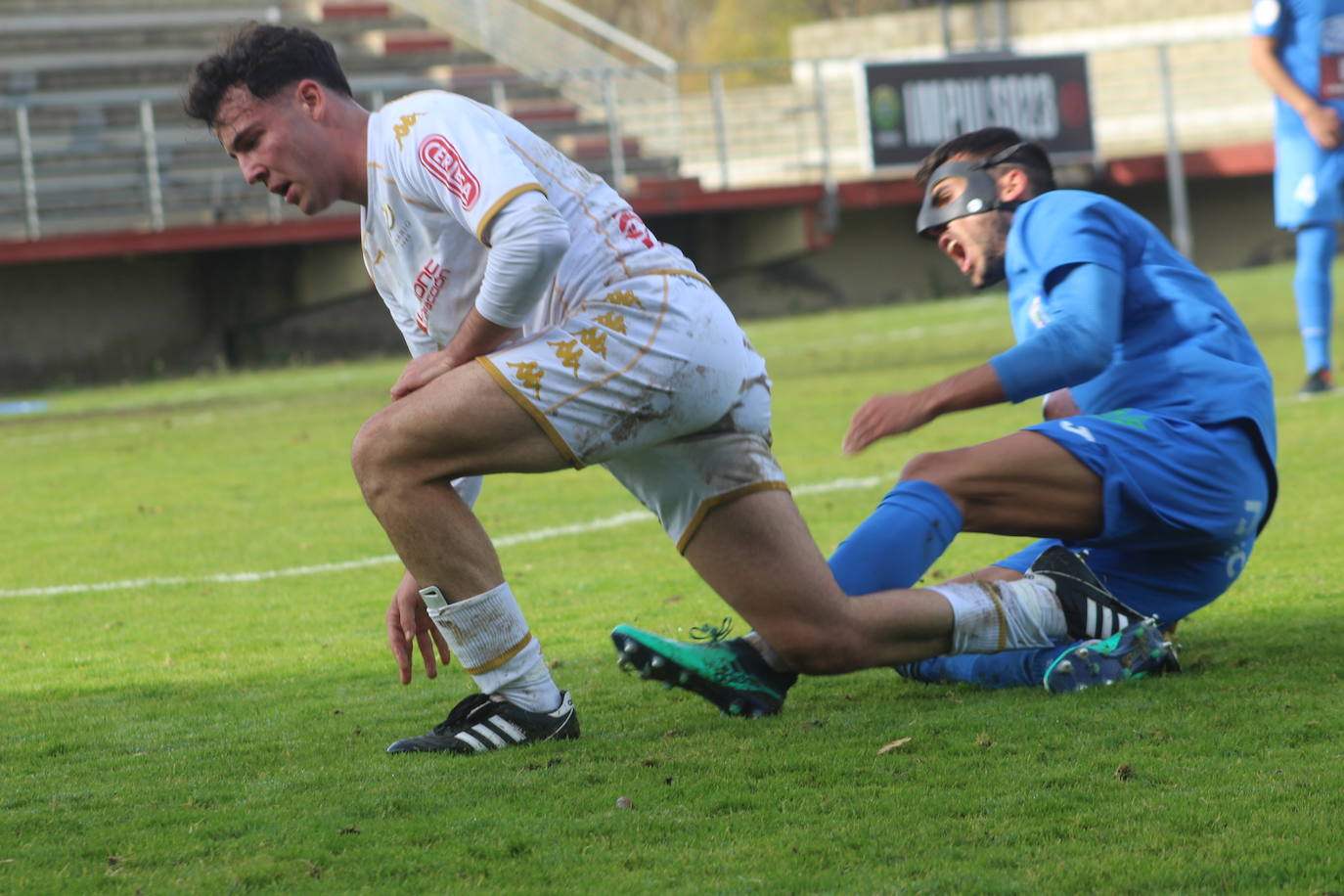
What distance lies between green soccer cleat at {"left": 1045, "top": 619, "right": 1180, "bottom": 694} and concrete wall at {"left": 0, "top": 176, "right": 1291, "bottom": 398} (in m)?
14.4

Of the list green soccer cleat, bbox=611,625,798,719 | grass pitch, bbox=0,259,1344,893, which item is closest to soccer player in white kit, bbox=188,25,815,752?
green soccer cleat, bbox=611,625,798,719

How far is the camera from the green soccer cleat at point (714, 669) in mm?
3611

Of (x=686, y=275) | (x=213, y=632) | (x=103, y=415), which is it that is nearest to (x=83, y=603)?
(x=213, y=632)

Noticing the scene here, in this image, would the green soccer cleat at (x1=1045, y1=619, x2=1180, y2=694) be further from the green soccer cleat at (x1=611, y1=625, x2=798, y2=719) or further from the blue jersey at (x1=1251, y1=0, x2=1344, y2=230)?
the blue jersey at (x1=1251, y1=0, x2=1344, y2=230)

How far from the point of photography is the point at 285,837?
294 centimetres

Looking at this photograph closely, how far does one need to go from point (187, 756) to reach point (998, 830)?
171 cm

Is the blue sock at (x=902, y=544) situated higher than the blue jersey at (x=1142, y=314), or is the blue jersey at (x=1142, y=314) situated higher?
the blue jersey at (x=1142, y=314)

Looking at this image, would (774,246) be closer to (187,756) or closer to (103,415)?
(103,415)

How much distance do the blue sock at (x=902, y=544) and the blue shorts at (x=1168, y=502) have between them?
0.30 metres

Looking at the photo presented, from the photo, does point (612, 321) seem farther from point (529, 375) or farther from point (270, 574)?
point (270, 574)

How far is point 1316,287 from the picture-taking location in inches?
334

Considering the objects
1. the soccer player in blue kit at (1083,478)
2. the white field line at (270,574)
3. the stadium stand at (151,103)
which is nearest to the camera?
the soccer player in blue kit at (1083,478)

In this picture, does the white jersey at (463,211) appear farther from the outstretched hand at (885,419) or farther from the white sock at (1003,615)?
the white sock at (1003,615)

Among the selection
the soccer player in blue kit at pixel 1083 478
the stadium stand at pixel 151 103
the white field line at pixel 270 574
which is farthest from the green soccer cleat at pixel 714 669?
the stadium stand at pixel 151 103
